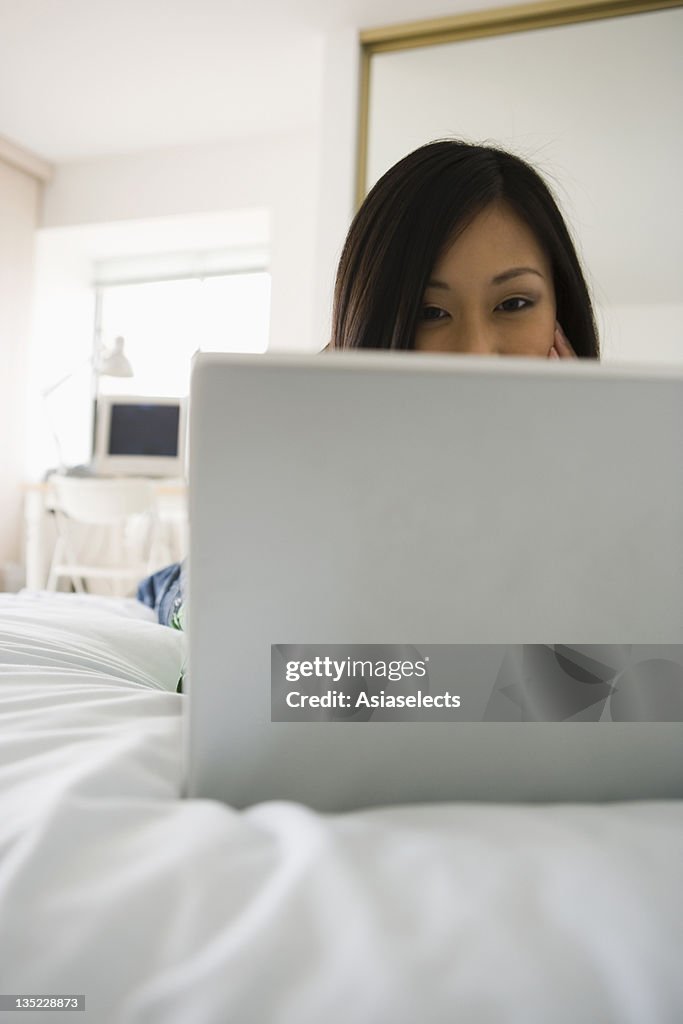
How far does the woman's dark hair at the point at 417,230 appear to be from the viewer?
960mm

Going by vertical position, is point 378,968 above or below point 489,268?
below

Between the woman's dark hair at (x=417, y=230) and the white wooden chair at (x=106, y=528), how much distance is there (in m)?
2.67

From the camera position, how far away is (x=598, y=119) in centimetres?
273

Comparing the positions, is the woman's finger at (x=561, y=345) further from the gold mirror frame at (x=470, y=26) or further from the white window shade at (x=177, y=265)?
the white window shade at (x=177, y=265)

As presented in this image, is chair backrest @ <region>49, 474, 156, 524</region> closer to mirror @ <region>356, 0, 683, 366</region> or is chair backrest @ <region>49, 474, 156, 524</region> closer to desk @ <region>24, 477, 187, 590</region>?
desk @ <region>24, 477, 187, 590</region>

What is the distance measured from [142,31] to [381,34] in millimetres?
981

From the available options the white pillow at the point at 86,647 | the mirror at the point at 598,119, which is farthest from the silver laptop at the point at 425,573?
the mirror at the point at 598,119

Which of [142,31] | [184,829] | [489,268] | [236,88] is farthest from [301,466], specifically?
[236,88]

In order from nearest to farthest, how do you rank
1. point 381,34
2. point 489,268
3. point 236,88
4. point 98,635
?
point 98,635 < point 489,268 < point 381,34 < point 236,88

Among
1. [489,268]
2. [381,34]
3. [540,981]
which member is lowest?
[540,981]

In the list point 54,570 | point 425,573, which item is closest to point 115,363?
point 54,570

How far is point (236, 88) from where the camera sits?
3.59 meters

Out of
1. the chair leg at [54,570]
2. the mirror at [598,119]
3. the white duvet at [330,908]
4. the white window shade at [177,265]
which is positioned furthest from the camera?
the white window shade at [177,265]

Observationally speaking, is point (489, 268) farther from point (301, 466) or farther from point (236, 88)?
Answer: point (236, 88)
